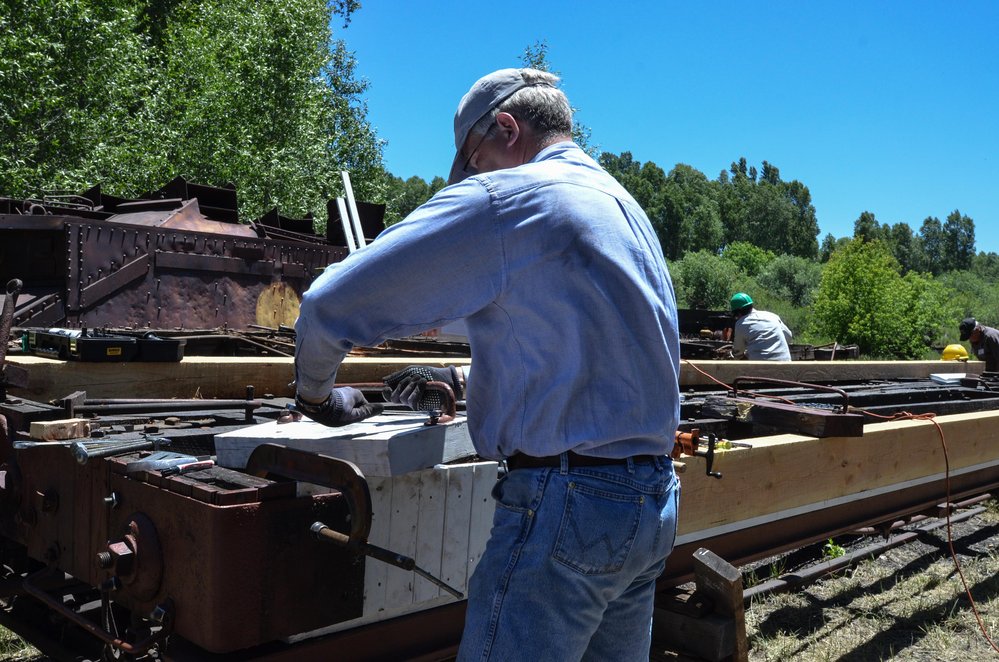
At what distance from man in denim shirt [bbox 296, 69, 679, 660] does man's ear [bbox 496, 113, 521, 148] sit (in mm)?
149

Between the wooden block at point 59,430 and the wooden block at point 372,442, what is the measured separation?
1.90 feet

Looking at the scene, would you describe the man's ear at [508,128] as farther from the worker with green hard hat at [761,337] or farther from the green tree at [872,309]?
the green tree at [872,309]

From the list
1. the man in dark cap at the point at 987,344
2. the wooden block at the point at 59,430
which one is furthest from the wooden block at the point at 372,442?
the man in dark cap at the point at 987,344

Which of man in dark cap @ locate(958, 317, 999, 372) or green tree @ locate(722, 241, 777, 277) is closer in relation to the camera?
man in dark cap @ locate(958, 317, 999, 372)

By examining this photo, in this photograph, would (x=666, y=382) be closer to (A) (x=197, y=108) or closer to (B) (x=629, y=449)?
(B) (x=629, y=449)

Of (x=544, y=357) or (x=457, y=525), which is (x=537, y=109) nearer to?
(x=544, y=357)

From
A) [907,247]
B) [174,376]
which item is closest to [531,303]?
[174,376]

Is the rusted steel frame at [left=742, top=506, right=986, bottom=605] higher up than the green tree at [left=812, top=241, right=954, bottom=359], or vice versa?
the green tree at [left=812, top=241, right=954, bottom=359]

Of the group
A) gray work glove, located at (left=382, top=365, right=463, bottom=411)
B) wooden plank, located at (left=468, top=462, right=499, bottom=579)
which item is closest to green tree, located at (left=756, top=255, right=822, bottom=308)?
wooden plank, located at (left=468, top=462, right=499, bottom=579)

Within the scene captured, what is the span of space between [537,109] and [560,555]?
94 centimetres

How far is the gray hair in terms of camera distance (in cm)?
186

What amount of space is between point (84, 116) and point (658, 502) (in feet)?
59.5

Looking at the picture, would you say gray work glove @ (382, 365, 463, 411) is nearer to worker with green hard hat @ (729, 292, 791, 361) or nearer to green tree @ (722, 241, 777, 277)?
worker with green hard hat @ (729, 292, 791, 361)

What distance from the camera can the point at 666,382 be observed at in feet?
5.76
